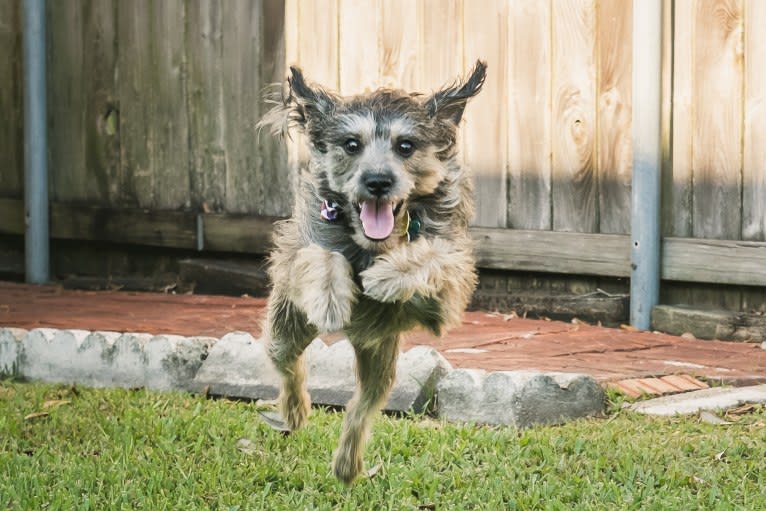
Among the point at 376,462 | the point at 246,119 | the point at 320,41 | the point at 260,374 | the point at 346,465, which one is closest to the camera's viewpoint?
the point at 346,465

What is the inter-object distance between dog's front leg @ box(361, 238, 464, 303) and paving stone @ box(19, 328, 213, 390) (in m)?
2.99

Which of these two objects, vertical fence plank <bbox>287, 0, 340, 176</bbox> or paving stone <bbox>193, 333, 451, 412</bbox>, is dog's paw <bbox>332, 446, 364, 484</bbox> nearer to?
paving stone <bbox>193, 333, 451, 412</bbox>

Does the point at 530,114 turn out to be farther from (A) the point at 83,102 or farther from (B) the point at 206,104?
(A) the point at 83,102

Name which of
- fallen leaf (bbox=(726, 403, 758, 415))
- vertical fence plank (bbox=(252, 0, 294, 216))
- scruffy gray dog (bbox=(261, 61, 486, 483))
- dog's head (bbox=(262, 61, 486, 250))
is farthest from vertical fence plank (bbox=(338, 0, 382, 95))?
dog's head (bbox=(262, 61, 486, 250))

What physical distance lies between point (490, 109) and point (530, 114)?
0.29 metres

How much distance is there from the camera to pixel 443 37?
934 cm

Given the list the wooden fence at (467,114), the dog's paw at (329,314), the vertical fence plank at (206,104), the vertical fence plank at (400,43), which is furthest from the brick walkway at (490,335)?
the dog's paw at (329,314)

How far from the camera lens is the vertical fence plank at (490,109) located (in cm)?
912

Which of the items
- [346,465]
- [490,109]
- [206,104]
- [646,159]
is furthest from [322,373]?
[206,104]

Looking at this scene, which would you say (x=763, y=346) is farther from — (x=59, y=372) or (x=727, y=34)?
(x=59, y=372)

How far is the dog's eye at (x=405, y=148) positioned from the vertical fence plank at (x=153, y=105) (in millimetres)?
6189

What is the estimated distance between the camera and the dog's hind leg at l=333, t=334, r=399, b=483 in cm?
523

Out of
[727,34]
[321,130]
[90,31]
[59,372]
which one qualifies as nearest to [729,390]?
[727,34]

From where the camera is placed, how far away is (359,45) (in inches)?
382
